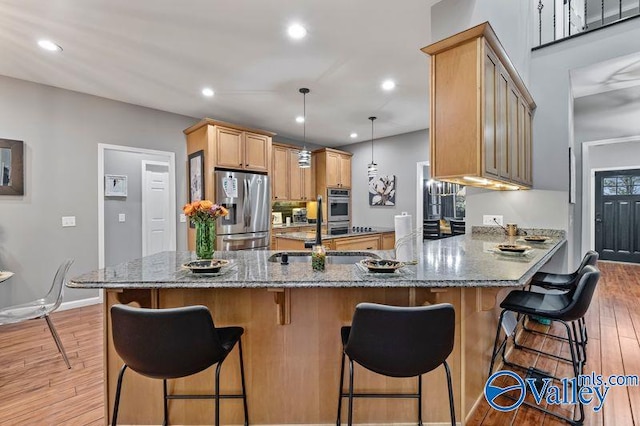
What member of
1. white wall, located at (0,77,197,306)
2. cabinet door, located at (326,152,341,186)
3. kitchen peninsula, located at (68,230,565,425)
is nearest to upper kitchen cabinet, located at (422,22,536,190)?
kitchen peninsula, located at (68,230,565,425)

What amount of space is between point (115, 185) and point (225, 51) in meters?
3.16

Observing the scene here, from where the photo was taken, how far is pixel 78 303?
3848 mm

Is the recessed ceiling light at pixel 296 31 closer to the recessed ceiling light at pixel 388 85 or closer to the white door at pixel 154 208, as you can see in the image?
the recessed ceiling light at pixel 388 85

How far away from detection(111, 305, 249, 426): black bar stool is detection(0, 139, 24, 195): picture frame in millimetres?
3316

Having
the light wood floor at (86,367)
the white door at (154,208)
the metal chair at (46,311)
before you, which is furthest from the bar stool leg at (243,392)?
the white door at (154,208)

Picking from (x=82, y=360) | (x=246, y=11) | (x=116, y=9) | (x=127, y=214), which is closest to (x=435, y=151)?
(x=246, y=11)

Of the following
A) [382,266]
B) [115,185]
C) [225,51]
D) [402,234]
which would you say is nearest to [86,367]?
[382,266]

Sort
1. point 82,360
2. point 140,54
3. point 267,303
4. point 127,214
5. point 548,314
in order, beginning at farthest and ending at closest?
point 127,214, point 140,54, point 82,360, point 548,314, point 267,303

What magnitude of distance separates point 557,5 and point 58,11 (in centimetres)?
579

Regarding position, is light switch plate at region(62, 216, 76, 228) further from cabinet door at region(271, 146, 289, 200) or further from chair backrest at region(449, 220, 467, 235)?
chair backrest at region(449, 220, 467, 235)

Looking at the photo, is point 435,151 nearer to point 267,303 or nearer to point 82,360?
point 267,303

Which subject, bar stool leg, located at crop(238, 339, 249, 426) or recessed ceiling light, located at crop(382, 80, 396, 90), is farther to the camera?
recessed ceiling light, located at crop(382, 80, 396, 90)

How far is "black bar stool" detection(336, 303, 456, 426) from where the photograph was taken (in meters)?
1.21

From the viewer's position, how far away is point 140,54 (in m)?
2.90
